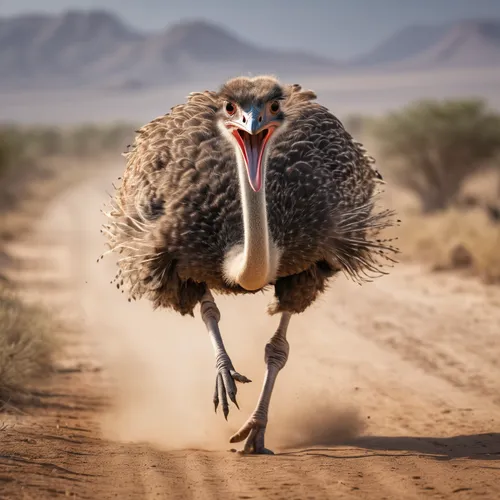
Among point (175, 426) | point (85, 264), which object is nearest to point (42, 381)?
point (175, 426)

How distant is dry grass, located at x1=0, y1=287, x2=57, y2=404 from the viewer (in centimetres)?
767

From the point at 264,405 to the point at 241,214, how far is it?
1.33 meters

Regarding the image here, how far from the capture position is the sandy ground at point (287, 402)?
5.30 meters

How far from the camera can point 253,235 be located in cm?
602

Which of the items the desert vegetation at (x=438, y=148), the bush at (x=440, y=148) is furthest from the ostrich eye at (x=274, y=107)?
the bush at (x=440, y=148)

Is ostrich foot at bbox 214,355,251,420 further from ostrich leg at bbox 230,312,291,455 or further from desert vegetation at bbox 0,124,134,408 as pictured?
desert vegetation at bbox 0,124,134,408

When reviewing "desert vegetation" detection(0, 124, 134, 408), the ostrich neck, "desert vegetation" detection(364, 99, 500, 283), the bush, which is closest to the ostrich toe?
the ostrich neck

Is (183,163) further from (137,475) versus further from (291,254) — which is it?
(137,475)

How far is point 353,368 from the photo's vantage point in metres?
9.04

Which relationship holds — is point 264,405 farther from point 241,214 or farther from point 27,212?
point 27,212

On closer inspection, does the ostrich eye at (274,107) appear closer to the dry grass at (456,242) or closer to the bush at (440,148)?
the dry grass at (456,242)

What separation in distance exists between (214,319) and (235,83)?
1.72m

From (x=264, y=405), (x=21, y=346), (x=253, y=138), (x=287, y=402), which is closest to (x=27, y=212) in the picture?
(x=21, y=346)

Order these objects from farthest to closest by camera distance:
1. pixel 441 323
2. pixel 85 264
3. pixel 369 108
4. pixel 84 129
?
pixel 369 108 → pixel 84 129 → pixel 85 264 → pixel 441 323
